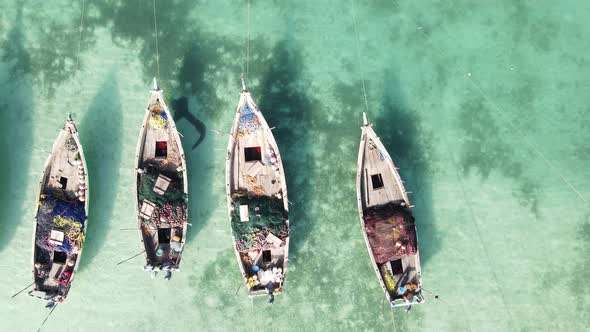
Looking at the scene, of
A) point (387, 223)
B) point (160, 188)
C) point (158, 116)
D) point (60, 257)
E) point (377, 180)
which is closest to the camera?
point (387, 223)

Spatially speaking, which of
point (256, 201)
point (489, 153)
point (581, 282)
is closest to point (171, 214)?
point (256, 201)

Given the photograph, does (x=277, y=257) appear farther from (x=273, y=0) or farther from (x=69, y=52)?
(x=69, y=52)

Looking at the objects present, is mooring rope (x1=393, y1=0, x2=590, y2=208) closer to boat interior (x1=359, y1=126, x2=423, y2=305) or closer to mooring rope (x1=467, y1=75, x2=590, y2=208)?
mooring rope (x1=467, y1=75, x2=590, y2=208)

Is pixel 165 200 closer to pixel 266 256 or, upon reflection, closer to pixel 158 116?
pixel 158 116

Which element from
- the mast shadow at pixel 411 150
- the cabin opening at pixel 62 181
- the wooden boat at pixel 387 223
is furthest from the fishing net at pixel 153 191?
the mast shadow at pixel 411 150

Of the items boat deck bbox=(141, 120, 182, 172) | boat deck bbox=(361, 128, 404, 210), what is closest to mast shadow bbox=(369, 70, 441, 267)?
boat deck bbox=(361, 128, 404, 210)

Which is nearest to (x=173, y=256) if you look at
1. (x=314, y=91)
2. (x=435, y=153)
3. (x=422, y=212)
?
(x=314, y=91)

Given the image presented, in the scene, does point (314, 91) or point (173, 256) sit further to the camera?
point (314, 91)
